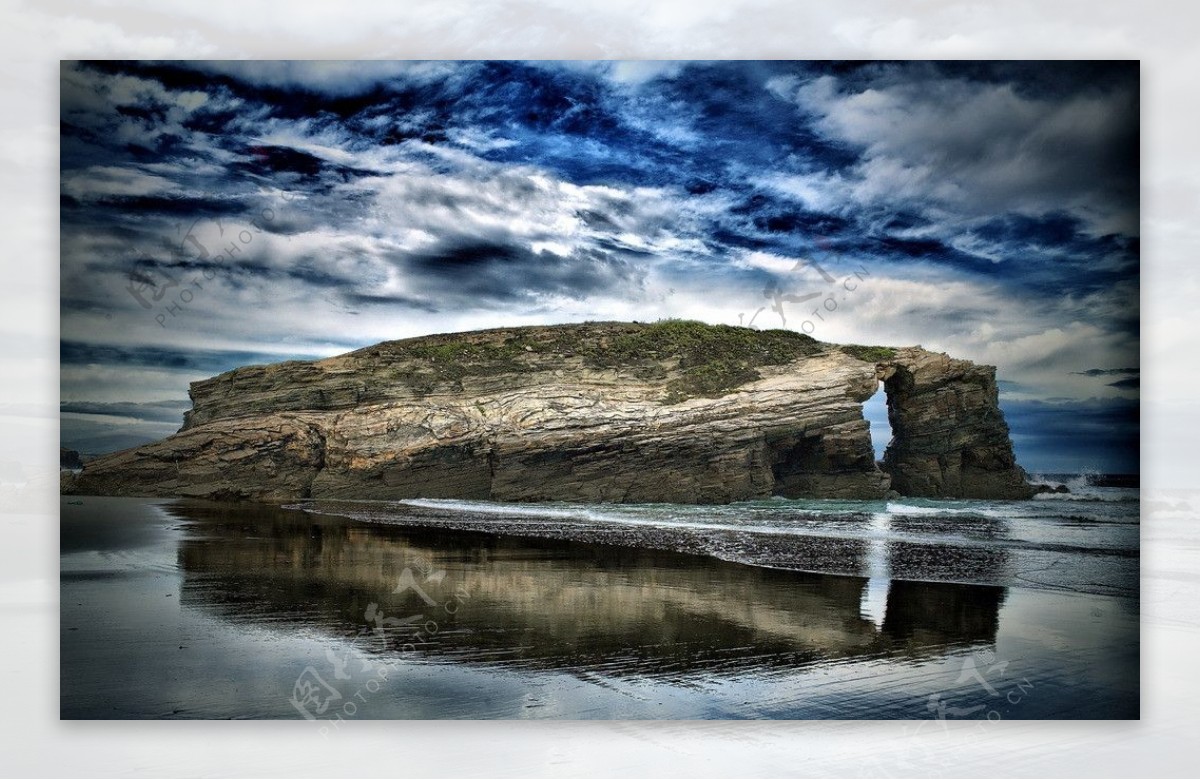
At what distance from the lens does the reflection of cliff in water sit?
13.2ft

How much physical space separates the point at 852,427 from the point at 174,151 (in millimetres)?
4710

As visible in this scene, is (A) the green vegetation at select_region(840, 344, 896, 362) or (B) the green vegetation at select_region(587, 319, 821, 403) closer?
(A) the green vegetation at select_region(840, 344, 896, 362)

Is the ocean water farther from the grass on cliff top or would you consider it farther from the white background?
the grass on cliff top

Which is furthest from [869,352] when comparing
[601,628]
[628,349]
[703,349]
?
[601,628]

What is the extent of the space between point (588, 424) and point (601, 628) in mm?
1728

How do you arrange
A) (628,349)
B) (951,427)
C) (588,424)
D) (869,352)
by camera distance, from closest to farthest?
1. (869,352)
2. (951,427)
3. (628,349)
4. (588,424)

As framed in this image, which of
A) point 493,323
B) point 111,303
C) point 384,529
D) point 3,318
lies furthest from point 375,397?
point 3,318

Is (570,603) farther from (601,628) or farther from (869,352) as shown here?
(869,352)

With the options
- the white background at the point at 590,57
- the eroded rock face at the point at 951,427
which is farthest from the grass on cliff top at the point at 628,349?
the white background at the point at 590,57

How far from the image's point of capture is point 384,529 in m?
5.79

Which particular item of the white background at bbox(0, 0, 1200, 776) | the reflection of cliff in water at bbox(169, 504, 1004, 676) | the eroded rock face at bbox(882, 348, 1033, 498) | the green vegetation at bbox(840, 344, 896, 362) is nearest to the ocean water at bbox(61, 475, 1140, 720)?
the reflection of cliff in water at bbox(169, 504, 1004, 676)

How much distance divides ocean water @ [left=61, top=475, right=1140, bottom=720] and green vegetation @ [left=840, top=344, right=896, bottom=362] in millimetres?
1199

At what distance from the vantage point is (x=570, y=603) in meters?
4.40

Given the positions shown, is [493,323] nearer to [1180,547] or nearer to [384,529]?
[384,529]
